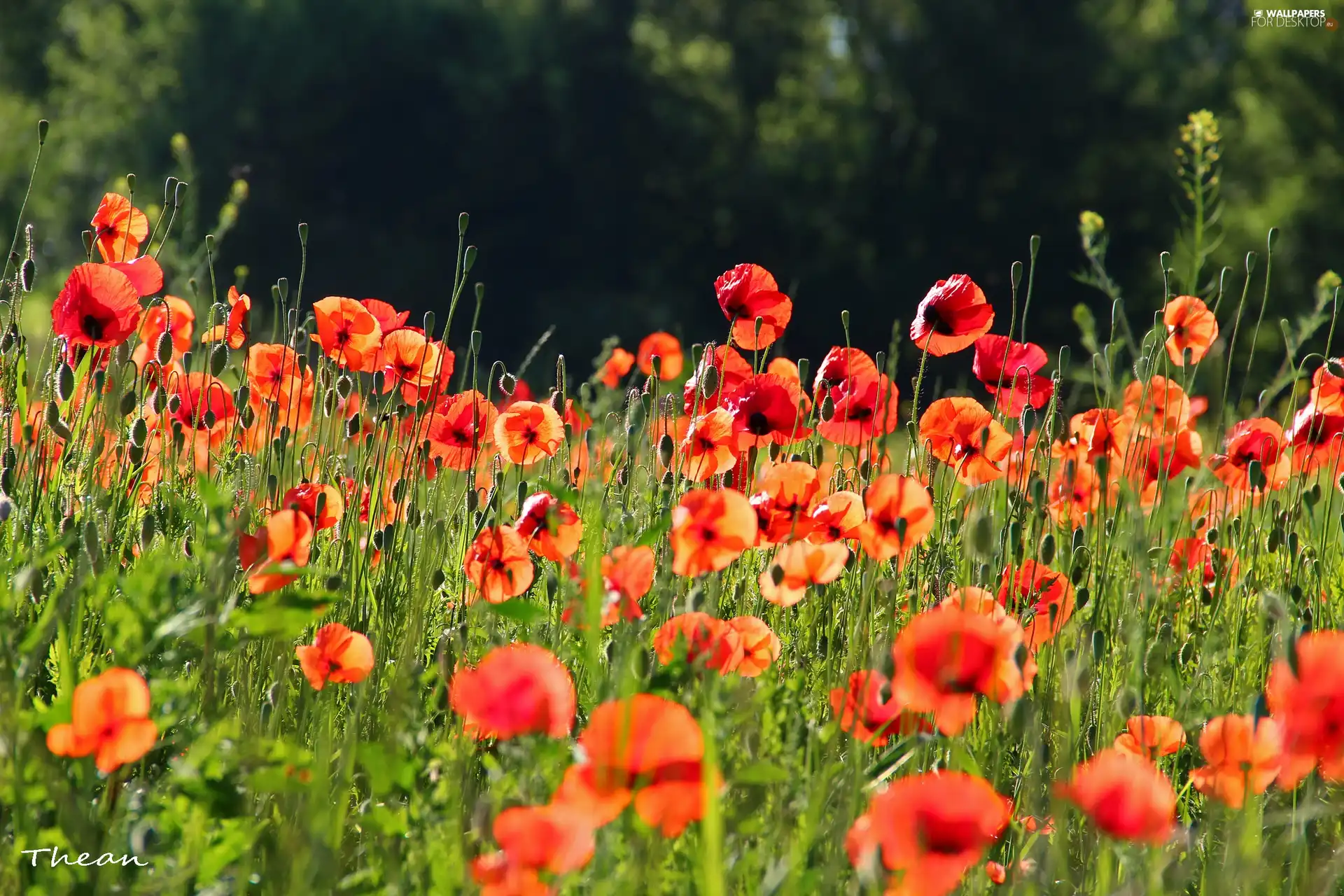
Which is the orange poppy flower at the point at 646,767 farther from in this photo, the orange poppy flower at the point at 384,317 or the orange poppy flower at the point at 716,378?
the orange poppy flower at the point at 384,317

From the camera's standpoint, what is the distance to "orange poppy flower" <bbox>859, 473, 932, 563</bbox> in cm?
145

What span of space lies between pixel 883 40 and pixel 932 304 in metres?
20.8

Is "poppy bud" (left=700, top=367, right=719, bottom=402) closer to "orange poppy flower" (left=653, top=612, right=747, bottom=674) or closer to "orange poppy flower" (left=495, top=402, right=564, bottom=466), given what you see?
"orange poppy flower" (left=495, top=402, right=564, bottom=466)

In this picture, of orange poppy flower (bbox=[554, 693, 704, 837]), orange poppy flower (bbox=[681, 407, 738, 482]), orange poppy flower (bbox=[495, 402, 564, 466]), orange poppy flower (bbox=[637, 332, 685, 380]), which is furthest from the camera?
orange poppy flower (bbox=[637, 332, 685, 380])

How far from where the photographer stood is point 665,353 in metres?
2.78

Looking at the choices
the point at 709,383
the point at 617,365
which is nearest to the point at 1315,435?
the point at 709,383

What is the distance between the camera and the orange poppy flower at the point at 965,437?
1986mm

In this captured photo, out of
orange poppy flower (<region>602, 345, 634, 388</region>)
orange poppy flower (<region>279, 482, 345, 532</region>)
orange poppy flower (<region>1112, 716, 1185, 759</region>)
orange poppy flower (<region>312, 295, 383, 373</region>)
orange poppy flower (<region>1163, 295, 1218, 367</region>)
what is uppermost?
orange poppy flower (<region>602, 345, 634, 388</region>)

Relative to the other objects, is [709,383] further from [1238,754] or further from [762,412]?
[1238,754]

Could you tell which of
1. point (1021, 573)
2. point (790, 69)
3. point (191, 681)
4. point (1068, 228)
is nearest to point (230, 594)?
point (191, 681)

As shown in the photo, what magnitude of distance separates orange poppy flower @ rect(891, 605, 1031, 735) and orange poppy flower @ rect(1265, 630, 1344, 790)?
22cm

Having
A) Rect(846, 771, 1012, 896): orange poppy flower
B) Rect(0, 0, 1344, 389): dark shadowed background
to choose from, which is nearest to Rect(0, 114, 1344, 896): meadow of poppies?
Rect(846, 771, 1012, 896): orange poppy flower

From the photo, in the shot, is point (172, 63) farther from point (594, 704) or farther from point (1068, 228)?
point (594, 704)

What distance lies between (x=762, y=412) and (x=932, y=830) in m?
1.07
